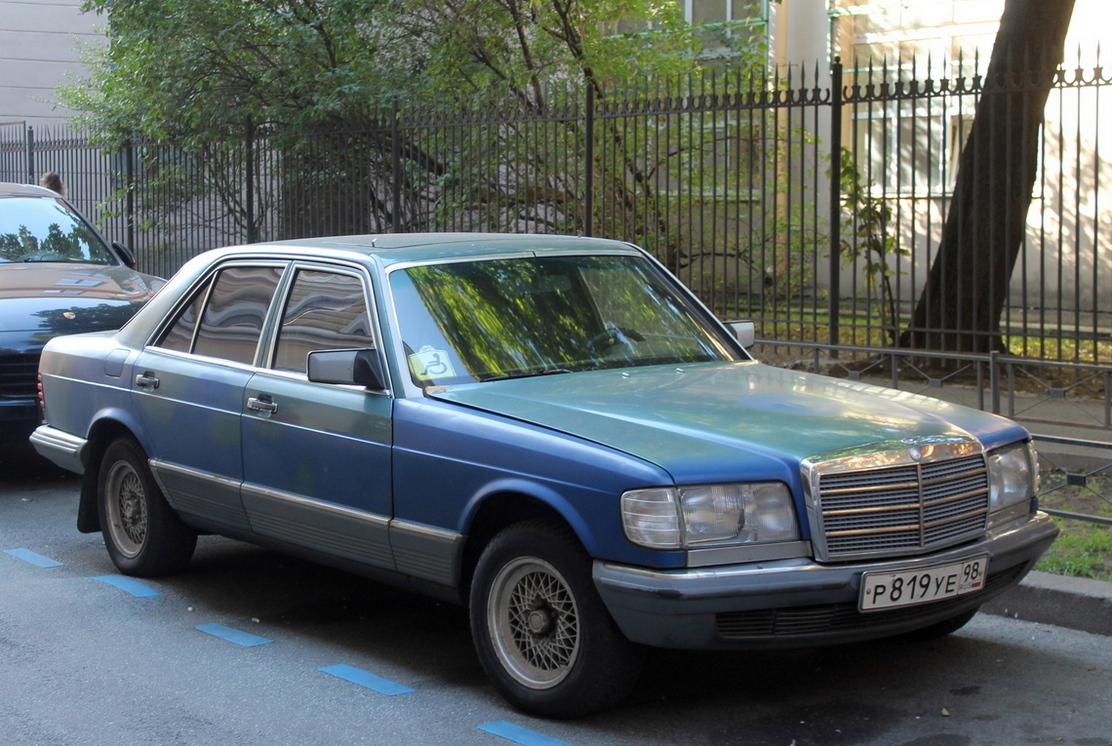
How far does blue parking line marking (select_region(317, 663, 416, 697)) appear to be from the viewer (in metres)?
4.79

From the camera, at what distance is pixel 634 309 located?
5.67 m

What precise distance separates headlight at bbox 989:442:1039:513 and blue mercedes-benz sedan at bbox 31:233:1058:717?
0.5 inches

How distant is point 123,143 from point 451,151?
6.35m

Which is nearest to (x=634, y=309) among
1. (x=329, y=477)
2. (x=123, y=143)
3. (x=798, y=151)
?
(x=329, y=477)

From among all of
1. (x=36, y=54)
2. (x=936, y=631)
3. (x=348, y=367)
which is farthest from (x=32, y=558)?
(x=36, y=54)

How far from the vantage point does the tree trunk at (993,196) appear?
9.67m

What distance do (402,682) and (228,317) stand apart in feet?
6.65

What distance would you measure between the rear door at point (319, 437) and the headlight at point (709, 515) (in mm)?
1243

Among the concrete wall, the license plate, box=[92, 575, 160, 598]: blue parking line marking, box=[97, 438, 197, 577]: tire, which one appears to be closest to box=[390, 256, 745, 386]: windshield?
the license plate

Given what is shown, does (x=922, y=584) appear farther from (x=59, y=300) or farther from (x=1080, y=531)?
(x=59, y=300)

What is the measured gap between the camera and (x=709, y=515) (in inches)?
159

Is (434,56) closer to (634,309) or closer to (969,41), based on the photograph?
(969,41)

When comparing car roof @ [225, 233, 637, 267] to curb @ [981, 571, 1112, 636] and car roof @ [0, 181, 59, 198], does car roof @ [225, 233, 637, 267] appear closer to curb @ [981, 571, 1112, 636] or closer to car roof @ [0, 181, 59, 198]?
curb @ [981, 571, 1112, 636]

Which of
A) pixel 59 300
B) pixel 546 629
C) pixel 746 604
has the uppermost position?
pixel 59 300
